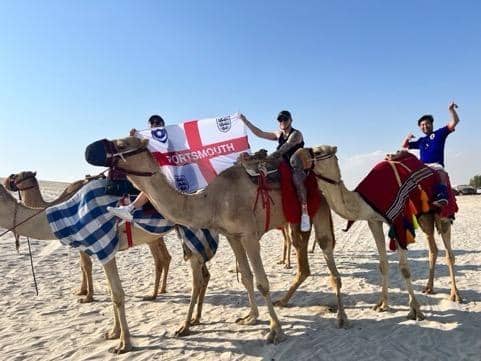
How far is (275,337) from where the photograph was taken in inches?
208

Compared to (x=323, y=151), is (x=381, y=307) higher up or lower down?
lower down

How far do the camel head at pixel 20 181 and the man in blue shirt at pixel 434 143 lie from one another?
7.17m

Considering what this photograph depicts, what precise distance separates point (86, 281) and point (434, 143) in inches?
281

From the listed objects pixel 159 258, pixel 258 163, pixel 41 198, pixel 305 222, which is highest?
pixel 258 163

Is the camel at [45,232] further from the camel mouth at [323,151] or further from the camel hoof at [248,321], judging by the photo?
the camel mouth at [323,151]

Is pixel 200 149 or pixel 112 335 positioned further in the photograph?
pixel 200 149

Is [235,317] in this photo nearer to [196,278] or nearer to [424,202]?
[196,278]

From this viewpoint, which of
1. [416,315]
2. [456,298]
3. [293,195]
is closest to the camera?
[293,195]

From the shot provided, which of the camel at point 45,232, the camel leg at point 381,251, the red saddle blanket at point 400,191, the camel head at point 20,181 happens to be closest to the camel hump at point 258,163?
the red saddle blanket at point 400,191

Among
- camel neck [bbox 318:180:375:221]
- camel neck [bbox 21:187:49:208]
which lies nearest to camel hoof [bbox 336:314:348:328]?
camel neck [bbox 318:180:375:221]

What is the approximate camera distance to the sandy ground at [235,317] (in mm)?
5035

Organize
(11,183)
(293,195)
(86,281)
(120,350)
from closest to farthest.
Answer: (120,350), (293,195), (11,183), (86,281)

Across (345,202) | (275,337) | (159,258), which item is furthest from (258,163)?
(159,258)

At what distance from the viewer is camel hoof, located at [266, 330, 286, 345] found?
5.27 m
